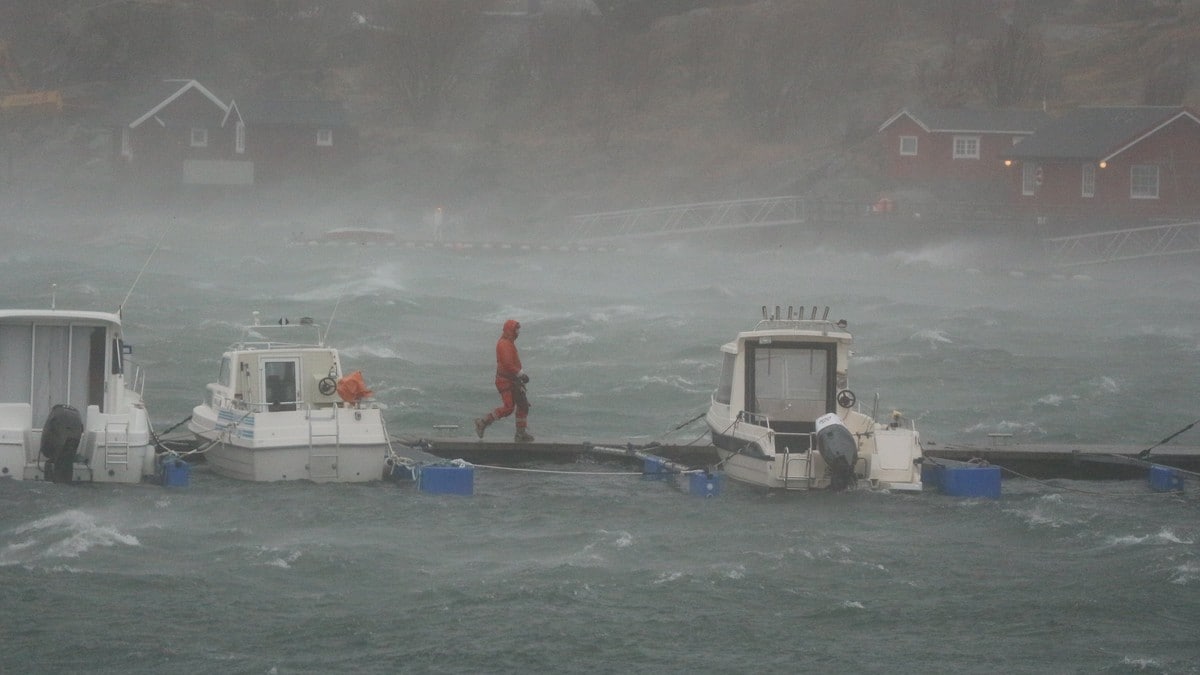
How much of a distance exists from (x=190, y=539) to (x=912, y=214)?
5660 centimetres

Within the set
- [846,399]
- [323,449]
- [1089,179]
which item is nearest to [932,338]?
[846,399]

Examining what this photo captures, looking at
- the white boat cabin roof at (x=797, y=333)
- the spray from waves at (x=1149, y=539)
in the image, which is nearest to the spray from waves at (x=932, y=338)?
the white boat cabin roof at (x=797, y=333)

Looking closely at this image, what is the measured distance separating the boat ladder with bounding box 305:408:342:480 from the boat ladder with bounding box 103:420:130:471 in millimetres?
2086

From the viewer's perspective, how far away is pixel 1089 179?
225 feet

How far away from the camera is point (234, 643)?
594 inches

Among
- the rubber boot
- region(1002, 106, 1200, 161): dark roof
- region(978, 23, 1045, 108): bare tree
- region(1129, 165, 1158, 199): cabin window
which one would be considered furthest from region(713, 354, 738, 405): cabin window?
region(978, 23, 1045, 108): bare tree

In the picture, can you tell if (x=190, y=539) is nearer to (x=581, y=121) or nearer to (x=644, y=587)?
(x=644, y=587)

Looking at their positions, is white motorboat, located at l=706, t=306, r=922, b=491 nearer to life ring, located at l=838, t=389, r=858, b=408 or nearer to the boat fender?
life ring, located at l=838, t=389, r=858, b=408

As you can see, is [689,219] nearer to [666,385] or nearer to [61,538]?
[666,385]

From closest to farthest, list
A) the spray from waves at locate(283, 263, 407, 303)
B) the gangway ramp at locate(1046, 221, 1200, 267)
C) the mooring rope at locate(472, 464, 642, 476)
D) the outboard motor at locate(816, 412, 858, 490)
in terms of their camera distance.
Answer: the outboard motor at locate(816, 412, 858, 490) < the mooring rope at locate(472, 464, 642, 476) < the spray from waves at locate(283, 263, 407, 303) < the gangway ramp at locate(1046, 221, 1200, 267)

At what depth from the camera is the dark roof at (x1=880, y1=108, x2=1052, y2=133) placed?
74250mm

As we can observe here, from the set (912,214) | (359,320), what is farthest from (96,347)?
(912,214)

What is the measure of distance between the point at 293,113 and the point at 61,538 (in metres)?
77.3

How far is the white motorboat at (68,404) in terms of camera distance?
64.0ft
